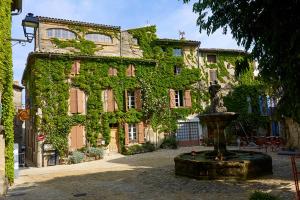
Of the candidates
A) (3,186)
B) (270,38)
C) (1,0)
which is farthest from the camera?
(1,0)

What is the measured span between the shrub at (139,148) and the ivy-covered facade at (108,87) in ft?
1.14

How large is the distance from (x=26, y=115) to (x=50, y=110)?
3166 mm

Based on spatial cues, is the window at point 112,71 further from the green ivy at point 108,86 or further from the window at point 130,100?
the window at point 130,100

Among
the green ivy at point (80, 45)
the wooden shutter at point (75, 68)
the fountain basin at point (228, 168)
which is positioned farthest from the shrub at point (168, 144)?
the fountain basin at point (228, 168)

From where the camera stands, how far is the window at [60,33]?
23078 mm

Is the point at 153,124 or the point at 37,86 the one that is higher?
the point at 37,86

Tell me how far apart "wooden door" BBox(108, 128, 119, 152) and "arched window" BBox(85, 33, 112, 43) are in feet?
23.6

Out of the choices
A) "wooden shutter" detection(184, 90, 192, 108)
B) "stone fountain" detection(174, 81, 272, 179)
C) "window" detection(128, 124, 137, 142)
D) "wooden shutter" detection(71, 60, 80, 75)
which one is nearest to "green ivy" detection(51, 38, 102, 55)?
"wooden shutter" detection(71, 60, 80, 75)

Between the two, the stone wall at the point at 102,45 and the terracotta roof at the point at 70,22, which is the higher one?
the terracotta roof at the point at 70,22

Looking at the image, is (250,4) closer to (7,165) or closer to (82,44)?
(7,165)

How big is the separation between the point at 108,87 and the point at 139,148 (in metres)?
5.10

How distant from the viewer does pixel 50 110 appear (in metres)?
20.9

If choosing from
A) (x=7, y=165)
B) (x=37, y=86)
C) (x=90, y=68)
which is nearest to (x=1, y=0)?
(x=7, y=165)

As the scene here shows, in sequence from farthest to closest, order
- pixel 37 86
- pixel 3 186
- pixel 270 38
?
pixel 37 86, pixel 3 186, pixel 270 38
